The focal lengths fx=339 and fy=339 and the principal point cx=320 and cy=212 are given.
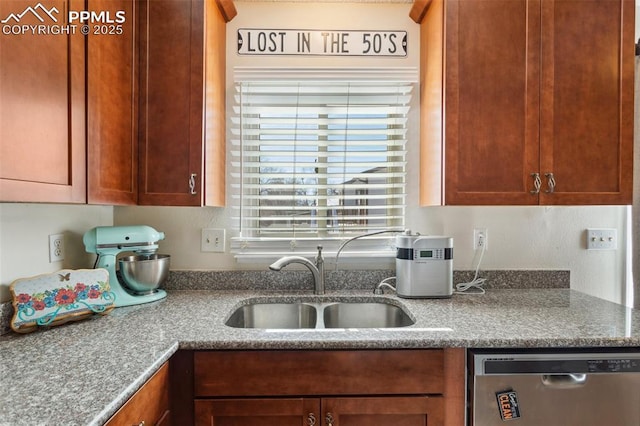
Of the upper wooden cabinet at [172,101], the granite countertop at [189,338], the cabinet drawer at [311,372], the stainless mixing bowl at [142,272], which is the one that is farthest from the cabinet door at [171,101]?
the cabinet drawer at [311,372]

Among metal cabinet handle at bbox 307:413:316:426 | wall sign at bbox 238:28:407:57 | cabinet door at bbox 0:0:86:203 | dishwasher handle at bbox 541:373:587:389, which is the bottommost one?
metal cabinet handle at bbox 307:413:316:426

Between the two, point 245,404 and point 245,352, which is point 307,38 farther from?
point 245,404

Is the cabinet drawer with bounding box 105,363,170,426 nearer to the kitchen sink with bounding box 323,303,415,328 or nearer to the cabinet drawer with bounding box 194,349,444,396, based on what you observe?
the cabinet drawer with bounding box 194,349,444,396

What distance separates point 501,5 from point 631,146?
812 mm

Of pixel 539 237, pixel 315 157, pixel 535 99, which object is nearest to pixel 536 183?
pixel 535 99

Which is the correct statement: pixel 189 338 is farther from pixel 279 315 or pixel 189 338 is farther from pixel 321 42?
pixel 321 42

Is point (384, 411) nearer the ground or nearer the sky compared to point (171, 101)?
nearer the ground

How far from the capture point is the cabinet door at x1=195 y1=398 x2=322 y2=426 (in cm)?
107

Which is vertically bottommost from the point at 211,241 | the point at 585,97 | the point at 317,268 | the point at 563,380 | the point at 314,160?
the point at 563,380

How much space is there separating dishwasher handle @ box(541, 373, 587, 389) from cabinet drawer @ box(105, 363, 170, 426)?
1.18m

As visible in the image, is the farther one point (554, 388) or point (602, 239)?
point (602, 239)

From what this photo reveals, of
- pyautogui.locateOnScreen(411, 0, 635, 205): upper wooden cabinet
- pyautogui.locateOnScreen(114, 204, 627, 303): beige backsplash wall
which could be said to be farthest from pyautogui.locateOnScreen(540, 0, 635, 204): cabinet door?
pyautogui.locateOnScreen(114, 204, 627, 303): beige backsplash wall

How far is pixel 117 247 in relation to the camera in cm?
142

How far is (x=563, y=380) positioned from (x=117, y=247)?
5.59ft
